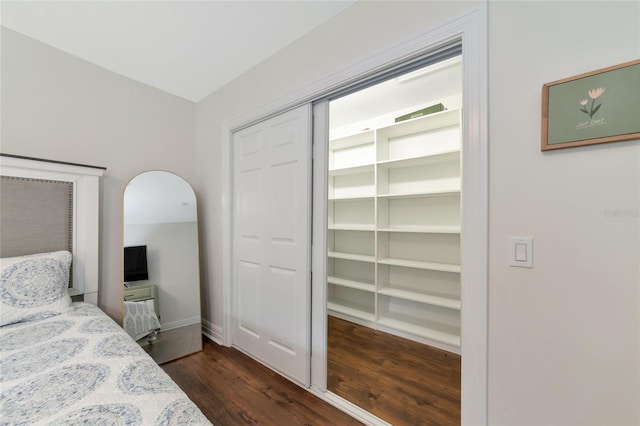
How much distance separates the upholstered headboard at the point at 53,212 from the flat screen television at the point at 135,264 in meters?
0.25

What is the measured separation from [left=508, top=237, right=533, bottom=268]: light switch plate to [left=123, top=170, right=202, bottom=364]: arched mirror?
256cm

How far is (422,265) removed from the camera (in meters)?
2.53

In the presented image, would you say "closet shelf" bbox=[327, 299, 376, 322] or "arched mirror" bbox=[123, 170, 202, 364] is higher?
"arched mirror" bbox=[123, 170, 202, 364]

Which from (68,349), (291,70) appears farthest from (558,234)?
(68,349)

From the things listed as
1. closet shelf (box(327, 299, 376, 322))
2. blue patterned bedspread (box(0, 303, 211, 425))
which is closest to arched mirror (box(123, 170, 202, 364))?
blue patterned bedspread (box(0, 303, 211, 425))

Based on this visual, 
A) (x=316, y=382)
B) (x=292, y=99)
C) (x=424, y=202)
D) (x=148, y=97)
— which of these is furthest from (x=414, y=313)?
(x=148, y=97)

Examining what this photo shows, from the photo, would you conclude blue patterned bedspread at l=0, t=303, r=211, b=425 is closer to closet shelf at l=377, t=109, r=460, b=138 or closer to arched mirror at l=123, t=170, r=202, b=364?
arched mirror at l=123, t=170, r=202, b=364

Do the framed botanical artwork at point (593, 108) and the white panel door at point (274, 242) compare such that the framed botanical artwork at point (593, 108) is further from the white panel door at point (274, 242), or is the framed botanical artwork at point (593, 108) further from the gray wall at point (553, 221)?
the white panel door at point (274, 242)

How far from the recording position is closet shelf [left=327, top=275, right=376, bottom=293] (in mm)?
2907

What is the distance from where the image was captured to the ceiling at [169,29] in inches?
62.3

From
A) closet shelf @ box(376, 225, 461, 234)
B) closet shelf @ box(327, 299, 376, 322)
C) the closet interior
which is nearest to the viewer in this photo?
closet shelf @ box(376, 225, 461, 234)

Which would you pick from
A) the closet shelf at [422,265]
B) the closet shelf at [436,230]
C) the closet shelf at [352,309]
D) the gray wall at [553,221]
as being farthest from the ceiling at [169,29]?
the closet shelf at [352,309]

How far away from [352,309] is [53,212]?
3.02 m

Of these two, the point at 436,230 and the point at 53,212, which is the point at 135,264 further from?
the point at 436,230
